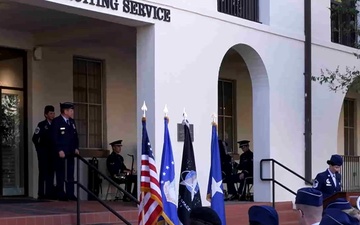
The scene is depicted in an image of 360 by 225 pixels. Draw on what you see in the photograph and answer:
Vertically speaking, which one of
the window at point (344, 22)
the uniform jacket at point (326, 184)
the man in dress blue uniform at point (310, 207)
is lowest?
the uniform jacket at point (326, 184)

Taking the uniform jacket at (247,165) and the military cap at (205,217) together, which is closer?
the military cap at (205,217)

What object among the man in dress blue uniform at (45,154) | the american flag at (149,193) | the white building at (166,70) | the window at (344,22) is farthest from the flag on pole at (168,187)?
the window at (344,22)

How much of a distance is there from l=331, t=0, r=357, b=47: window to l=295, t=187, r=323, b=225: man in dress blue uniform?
1112 cm

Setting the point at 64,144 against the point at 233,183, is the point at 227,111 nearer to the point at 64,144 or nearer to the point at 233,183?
the point at 233,183

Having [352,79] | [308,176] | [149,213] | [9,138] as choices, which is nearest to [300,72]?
[352,79]

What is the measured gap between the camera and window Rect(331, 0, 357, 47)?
52.1 feet

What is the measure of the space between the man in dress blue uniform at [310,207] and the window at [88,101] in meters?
11.0

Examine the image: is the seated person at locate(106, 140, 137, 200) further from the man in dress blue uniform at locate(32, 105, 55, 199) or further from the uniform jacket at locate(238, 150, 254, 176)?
the uniform jacket at locate(238, 150, 254, 176)

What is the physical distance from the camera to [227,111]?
1917 centimetres

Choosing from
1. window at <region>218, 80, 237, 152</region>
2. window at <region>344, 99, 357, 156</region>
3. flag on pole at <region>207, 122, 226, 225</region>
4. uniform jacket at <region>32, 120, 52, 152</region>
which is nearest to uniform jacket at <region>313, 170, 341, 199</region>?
flag on pole at <region>207, 122, 226, 225</region>

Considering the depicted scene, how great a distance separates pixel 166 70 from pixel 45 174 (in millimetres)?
3450

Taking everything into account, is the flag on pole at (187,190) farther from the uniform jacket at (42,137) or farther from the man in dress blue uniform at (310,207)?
the uniform jacket at (42,137)

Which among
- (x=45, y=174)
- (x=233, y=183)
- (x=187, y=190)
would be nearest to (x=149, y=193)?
(x=187, y=190)

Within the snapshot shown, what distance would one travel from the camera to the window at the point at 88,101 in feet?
51.9
